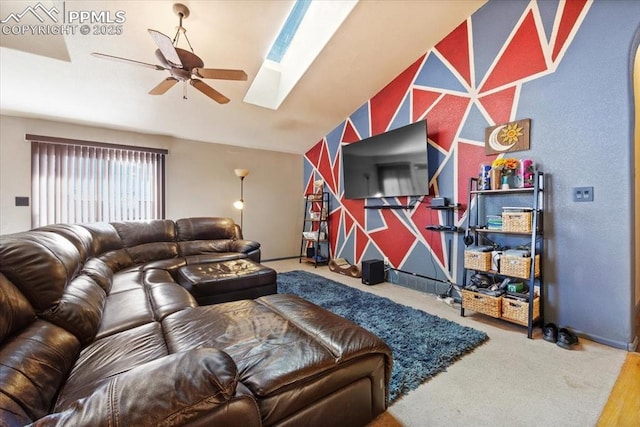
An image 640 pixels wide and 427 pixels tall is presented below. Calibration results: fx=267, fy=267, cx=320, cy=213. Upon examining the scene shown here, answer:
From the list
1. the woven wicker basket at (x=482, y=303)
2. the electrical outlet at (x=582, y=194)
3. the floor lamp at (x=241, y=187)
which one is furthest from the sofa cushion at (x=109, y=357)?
the floor lamp at (x=241, y=187)

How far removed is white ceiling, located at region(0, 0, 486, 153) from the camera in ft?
8.45

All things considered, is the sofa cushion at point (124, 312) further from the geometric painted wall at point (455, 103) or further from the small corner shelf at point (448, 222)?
the geometric painted wall at point (455, 103)

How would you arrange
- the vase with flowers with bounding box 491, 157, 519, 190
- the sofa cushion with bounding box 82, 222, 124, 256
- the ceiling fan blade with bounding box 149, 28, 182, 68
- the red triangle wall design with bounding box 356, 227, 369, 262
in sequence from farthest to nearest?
the red triangle wall design with bounding box 356, 227, 369, 262, the sofa cushion with bounding box 82, 222, 124, 256, the vase with flowers with bounding box 491, 157, 519, 190, the ceiling fan blade with bounding box 149, 28, 182, 68

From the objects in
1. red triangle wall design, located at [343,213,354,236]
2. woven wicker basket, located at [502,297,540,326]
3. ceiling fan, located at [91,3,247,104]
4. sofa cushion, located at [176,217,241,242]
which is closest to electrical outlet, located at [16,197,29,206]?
sofa cushion, located at [176,217,241,242]

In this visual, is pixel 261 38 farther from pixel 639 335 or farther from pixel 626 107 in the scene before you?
pixel 639 335

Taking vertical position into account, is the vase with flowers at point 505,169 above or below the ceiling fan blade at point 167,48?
below

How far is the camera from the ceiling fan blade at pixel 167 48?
1.81 metres

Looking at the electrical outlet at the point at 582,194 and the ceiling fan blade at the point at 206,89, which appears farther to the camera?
the ceiling fan blade at the point at 206,89

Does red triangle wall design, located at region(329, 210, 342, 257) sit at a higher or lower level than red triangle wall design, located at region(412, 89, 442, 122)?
lower

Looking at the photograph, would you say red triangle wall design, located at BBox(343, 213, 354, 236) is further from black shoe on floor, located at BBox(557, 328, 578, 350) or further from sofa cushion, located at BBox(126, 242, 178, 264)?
black shoe on floor, located at BBox(557, 328, 578, 350)

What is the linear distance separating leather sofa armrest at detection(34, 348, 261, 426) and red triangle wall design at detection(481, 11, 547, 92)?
3315 mm

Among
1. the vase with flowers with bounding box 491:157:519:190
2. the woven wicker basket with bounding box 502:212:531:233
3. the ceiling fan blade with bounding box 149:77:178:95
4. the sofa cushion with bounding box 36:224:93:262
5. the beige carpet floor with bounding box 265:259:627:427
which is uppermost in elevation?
the ceiling fan blade with bounding box 149:77:178:95

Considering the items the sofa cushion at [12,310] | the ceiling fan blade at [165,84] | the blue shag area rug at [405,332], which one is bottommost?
the blue shag area rug at [405,332]

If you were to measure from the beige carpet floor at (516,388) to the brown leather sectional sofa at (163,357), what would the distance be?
356 millimetres
